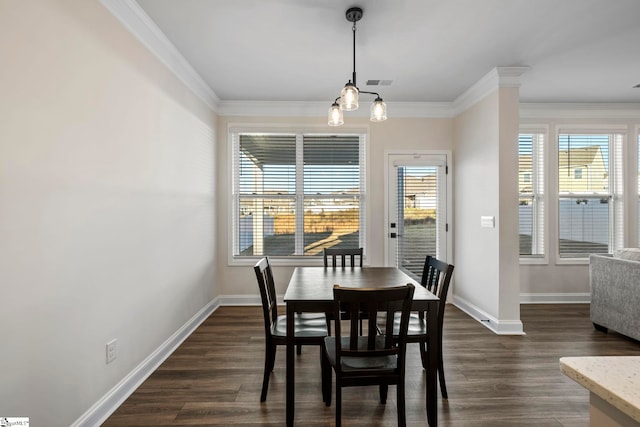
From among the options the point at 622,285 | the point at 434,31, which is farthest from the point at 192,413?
the point at 622,285

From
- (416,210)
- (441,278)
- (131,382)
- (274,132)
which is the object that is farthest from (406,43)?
(131,382)

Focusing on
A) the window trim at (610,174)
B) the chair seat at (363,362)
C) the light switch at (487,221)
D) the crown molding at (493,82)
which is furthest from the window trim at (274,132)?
the chair seat at (363,362)

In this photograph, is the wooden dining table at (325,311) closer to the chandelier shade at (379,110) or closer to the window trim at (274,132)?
Answer: the chandelier shade at (379,110)

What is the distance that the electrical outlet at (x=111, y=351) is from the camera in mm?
2219

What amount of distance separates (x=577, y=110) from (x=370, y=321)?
486cm

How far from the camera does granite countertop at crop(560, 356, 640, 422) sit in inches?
26.4

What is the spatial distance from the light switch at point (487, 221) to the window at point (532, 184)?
3.84ft

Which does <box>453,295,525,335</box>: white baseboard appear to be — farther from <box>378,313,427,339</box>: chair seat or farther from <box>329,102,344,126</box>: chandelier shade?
<box>329,102,344,126</box>: chandelier shade

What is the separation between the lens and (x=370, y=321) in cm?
189

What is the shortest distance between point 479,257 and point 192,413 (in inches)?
135

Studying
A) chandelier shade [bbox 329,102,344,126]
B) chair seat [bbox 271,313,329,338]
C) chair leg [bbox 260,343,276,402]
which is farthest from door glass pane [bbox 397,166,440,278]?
chair leg [bbox 260,343,276,402]

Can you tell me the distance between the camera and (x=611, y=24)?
275cm

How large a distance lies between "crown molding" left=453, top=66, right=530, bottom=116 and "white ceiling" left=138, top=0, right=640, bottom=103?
7cm

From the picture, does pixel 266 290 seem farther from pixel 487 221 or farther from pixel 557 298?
pixel 557 298
